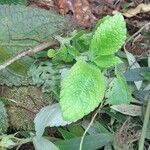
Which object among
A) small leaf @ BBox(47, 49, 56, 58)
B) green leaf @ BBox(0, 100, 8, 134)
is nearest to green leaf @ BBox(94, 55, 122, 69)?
small leaf @ BBox(47, 49, 56, 58)

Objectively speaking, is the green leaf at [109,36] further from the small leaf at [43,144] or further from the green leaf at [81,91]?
the small leaf at [43,144]

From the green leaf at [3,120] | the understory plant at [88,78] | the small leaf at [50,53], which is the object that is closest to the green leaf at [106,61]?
the understory plant at [88,78]

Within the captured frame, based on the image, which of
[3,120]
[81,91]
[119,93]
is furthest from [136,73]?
[3,120]

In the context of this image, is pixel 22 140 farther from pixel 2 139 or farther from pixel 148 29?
pixel 148 29

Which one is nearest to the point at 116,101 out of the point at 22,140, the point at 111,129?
the point at 111,129

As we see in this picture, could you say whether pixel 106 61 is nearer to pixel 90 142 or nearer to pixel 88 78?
pixel 88 78

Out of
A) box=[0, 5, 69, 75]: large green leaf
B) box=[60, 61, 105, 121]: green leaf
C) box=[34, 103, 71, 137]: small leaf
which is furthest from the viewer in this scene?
box=[0, 5, 69, 75]: large green leaf

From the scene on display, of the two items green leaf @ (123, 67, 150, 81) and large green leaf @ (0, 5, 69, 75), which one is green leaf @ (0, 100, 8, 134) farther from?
A: green leaf @ (123, 67, 150, 81)
